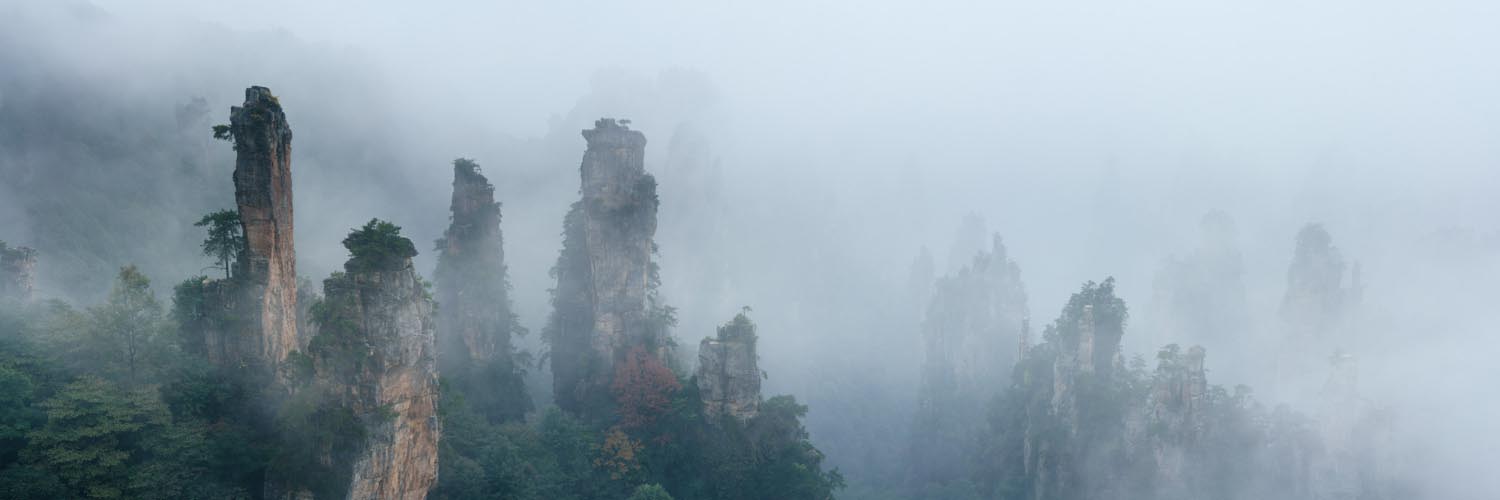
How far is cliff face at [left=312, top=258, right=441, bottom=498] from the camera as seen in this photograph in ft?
94.9

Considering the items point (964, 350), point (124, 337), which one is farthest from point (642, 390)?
point (964, 350)

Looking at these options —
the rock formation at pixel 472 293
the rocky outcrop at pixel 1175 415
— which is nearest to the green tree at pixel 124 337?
the rock formation at pixel 472 293

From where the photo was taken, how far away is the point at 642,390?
46.2 m

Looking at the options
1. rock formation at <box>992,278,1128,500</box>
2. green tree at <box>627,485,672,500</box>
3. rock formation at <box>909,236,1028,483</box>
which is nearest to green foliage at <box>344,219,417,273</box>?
green tree at <box>627,485,672,500</box>

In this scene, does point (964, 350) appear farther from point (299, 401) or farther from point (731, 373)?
point (299, 401)

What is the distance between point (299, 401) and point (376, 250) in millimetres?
5730

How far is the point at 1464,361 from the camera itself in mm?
66938

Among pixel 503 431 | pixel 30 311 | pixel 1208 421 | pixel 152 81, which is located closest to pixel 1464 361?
pixel 1208 421

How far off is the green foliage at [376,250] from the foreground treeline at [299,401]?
0.07m

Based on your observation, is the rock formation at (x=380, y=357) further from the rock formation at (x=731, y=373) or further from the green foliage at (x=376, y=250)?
the rock formation at (x=731, y=373)

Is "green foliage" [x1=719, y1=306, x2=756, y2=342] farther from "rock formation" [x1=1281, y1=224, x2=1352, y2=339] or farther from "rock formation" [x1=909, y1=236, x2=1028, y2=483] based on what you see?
"rock formation" [x1=1281, y1=224, x2=1352, y2=339]

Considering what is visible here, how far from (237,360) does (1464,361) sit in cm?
8343

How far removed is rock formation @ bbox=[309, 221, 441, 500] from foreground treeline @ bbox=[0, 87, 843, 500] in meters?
0.06

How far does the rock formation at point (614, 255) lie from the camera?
49812 millimetres
